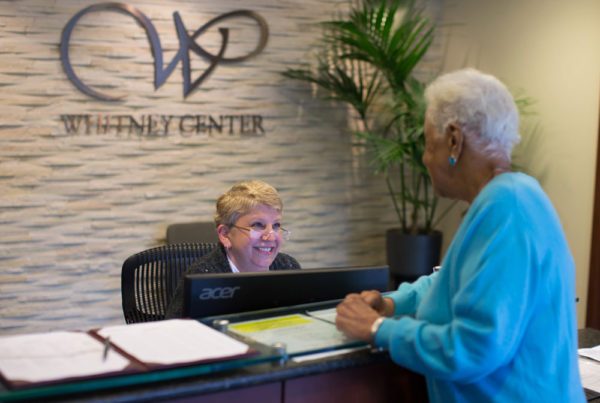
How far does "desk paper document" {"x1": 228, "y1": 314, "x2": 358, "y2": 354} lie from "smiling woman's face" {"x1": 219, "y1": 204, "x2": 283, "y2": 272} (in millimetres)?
891

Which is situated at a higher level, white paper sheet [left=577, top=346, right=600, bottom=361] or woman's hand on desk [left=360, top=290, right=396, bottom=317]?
woman's hand on desk [left=360, top=290, right=396, bottom=317]

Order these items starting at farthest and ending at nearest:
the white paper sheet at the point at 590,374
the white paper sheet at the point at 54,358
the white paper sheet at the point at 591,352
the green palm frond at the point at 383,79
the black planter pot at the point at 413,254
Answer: the black planter pot at the point at 413,254 → the green palm frond at the point at 383,79 → the white paper sheet at the point at 591,352 → the white paper sheet at the point at 590,374 → the white paper sheet at the point at 54,358

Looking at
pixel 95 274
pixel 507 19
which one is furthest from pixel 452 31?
pixel 95 274

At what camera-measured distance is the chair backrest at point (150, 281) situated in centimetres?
259

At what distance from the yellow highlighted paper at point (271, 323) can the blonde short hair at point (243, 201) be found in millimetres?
960

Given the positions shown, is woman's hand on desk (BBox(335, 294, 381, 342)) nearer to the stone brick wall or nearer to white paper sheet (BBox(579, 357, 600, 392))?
white paper sheet (BBox(579, 357, 600, 392))

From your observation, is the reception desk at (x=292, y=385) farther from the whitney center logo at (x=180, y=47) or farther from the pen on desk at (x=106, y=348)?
the whitney center logo at (x=180, y=47)

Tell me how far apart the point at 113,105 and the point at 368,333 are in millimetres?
3649

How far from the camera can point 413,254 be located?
5184mm

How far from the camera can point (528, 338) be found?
1346 millimetres

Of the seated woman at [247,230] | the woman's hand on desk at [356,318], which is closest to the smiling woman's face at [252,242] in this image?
the seated woman at [247,230]

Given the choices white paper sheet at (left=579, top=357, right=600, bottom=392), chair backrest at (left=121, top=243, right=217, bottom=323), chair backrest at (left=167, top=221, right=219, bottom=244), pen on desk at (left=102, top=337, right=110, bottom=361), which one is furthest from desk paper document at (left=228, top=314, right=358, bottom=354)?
chair backrest at (left=167, top=221, right=219, bottom=244)

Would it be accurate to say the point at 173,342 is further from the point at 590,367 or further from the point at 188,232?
the point at 188,232

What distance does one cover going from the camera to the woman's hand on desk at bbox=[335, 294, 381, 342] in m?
1.46
